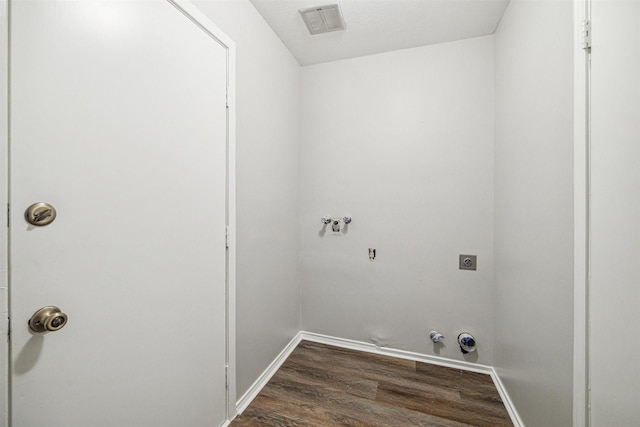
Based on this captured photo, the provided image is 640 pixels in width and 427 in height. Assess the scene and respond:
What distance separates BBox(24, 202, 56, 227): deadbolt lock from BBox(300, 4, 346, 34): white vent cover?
1673 mm

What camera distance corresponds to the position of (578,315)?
0.90m

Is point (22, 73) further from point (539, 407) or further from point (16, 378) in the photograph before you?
point (539, 407)

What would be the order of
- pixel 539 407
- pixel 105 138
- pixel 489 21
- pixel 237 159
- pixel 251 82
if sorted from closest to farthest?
pixel 105 138 < pixel 539 407 < pixel 237 159 < pixel 251 82 < pixel 489 21

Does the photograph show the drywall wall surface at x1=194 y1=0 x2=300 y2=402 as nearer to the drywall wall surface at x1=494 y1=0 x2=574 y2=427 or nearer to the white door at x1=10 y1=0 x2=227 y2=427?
the white door at x1=10 y1=0 x2=227 y2=427

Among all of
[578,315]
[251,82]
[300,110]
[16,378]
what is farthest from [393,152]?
[16,378]

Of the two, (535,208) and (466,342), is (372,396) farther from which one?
(535,208)

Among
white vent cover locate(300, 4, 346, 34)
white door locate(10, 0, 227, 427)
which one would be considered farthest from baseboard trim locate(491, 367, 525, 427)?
white vent cover locate(300, 4, 346, 34)

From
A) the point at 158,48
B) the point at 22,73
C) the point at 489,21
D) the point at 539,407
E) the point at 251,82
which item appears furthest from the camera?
the point at 489,21

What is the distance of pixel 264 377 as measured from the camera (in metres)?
1.75

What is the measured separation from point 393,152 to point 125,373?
2.00m

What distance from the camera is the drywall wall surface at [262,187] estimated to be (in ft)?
4.92

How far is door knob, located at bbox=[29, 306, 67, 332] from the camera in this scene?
676 millimetres

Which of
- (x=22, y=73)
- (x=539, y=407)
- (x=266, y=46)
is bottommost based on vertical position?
(x=539, y=407)

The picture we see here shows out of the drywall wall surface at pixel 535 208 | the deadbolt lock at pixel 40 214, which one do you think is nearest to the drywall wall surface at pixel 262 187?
the deadbolt lock at pixel 40 214
